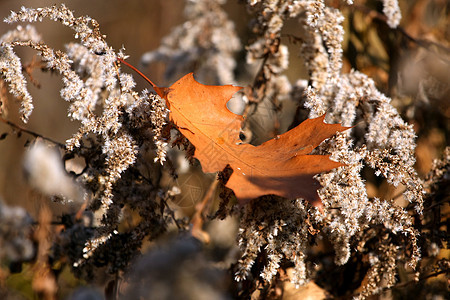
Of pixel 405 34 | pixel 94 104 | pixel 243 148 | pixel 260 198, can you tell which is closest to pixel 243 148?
pixel 243 148

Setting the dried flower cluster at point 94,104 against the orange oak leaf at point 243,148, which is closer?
the orange oak leaf at point 243,148

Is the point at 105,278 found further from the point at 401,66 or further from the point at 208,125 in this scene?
the point at 401,66

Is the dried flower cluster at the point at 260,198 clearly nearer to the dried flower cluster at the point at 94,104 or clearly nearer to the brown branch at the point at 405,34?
the dried flower cluster at the point at 94,104

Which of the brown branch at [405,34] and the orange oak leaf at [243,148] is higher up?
the orange oak leaf at [243,148]

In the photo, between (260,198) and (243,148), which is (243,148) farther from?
(260,198)

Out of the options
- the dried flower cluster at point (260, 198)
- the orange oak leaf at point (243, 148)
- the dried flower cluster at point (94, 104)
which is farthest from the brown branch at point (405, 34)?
the dried flower cluster at point (94, 104)
